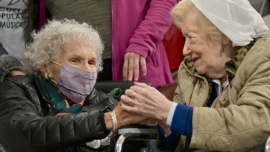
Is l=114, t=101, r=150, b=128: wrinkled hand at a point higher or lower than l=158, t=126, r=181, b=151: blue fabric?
higher

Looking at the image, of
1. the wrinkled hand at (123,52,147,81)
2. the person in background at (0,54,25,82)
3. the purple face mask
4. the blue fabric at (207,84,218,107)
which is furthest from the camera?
the wrinkled hand at (123,52,147,81)

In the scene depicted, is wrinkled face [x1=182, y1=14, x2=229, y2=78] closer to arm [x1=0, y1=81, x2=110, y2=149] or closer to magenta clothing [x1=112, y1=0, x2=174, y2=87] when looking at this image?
arm [x1=0, y1=81, x2=110, y2=149]

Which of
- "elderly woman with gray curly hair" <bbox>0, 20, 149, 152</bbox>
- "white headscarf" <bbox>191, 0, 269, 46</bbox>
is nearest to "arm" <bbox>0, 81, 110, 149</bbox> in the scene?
"elderly woman with gray curly hair" <bbox>0, 20, 149, 152</bbox>

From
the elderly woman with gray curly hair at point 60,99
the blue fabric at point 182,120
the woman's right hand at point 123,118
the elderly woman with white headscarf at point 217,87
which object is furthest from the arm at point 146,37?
the blue fabric at point 182,120

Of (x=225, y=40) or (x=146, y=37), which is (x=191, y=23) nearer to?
(x=225, y=40)

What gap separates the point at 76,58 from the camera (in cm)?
338

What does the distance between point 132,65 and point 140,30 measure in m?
0.22

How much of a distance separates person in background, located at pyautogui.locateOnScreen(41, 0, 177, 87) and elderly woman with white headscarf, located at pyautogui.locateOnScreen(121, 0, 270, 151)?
1.99 feet

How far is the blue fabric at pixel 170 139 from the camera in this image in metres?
3.03

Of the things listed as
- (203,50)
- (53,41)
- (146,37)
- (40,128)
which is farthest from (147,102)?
(146,37)

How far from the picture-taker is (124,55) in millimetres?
3713

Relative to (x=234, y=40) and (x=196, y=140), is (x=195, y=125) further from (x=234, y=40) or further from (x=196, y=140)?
(x=234, y=40)

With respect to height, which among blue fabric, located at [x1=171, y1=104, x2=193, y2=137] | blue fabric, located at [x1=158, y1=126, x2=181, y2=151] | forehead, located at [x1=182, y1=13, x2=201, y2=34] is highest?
forehead, located at [x1=182, y1=13, x2=201, y2=34]

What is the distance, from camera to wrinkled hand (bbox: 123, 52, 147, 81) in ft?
12.0
